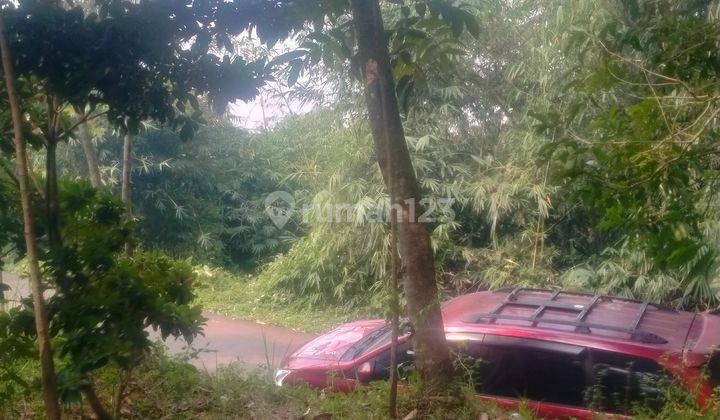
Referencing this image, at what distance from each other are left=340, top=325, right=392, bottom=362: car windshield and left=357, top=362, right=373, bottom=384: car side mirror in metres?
0.18

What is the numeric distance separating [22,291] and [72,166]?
108 inches

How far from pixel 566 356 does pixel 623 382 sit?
41cm

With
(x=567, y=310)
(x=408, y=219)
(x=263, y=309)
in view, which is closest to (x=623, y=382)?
(x=567, y=310)

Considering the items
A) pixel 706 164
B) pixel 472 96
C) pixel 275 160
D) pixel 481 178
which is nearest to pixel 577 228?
pixel 481 178

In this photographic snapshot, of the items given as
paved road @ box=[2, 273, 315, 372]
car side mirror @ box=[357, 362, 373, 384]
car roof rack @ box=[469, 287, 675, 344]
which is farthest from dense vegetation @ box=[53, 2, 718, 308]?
car side mirror @ box=[357, 362, 373, 384]

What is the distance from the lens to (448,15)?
4.20 meters

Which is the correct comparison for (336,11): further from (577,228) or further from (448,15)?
(577,228)

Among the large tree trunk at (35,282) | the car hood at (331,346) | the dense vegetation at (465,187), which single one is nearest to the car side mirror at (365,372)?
the car hood at (331,346)

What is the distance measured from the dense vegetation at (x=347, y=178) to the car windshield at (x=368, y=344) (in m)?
1.12

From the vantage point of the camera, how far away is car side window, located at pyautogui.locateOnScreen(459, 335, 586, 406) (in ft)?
15.5

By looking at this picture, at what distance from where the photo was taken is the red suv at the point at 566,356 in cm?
440

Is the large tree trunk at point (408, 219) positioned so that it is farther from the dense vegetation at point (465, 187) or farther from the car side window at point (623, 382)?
the dense vegetation at point (465, 187)

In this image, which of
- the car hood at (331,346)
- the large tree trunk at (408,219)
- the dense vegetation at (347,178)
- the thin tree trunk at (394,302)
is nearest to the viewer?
the dense vegetation at (347,178)

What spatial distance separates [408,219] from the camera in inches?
156
